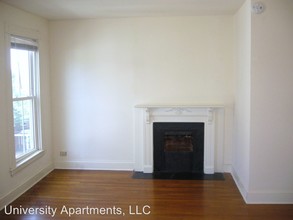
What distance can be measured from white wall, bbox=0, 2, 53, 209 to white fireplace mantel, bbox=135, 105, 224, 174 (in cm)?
146

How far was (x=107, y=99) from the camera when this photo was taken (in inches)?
197

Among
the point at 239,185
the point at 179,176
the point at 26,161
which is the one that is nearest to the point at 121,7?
the point at 26,161

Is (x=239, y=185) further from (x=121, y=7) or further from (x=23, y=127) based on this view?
(x=23, y=127)

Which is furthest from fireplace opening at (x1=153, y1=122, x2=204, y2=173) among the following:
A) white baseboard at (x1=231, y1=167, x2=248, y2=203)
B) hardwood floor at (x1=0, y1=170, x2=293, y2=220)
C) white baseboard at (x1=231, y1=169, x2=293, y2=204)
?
white baseboard at (x1=231, y1=169, x2=293, y2=204)

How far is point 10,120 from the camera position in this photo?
3.85 meters

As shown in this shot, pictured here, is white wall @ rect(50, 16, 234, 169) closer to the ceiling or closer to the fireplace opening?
the ceiling

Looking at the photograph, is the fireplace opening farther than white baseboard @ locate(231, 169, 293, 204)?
Yes

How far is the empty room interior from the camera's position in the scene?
143 inches

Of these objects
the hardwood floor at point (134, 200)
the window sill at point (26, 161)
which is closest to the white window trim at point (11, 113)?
the window sill at point (26, 161)

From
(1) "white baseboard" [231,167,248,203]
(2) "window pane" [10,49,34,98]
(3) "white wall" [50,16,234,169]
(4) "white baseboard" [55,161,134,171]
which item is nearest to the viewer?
(1) "white baseboard" [231,167,248,203]

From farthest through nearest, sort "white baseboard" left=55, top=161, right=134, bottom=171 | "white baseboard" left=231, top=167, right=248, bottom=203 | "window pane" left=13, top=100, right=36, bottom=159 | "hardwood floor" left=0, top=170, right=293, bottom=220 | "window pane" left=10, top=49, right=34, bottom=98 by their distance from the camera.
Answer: "white baseboard" left=55, top=161, right=134, bottom=171
"window pane" left=13, top=100, right=36, bottom=159
"window pane" left=10, top=49, right=34, bottom=98
"white baseboard" left=231, top=167, right=248, bottom=203
"hardwood floor" left=0, top=170, right=293, bottom=220

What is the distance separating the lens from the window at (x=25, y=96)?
4.10 meters

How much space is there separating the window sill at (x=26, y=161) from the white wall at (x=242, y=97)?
2957 millimetres

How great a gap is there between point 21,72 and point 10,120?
2.64ft
